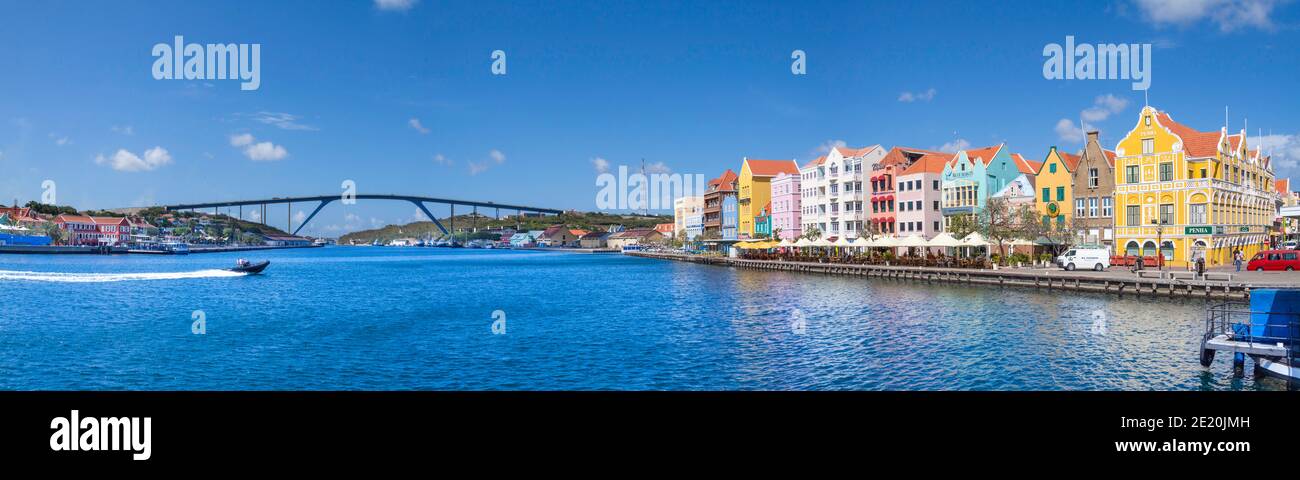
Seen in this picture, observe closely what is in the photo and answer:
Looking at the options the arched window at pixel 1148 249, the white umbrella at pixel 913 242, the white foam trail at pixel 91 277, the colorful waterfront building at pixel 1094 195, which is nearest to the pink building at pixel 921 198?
the white umbrella at pixel 913 242

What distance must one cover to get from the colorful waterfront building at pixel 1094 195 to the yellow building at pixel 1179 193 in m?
2.83

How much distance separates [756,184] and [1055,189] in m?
62.6

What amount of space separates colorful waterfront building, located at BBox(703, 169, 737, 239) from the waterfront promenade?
241ft

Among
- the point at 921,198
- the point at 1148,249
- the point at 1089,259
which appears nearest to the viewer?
the point at 1089,259

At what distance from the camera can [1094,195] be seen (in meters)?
67.8

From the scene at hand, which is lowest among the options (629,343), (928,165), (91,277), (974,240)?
(629,343)

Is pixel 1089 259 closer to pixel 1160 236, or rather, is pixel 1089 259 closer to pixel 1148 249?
pixel 1160 236

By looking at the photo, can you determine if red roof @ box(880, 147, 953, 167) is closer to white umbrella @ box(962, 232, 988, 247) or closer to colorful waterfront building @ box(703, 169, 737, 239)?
white umbrella @ box(962, 232, 988, 247)

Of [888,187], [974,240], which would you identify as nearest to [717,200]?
[888,187]

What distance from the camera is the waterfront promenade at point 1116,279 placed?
1585 inches

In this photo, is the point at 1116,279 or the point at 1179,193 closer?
the point at 1116,279

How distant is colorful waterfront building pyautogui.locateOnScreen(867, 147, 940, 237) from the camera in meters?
88.7
